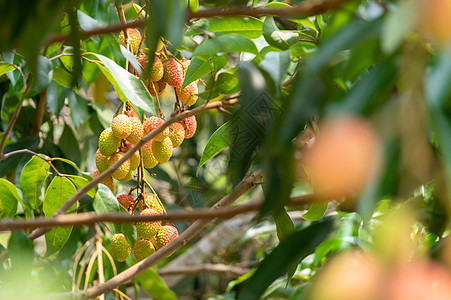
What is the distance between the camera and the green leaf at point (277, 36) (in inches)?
27.0

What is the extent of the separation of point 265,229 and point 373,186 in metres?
1.38

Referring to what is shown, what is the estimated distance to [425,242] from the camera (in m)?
0.89

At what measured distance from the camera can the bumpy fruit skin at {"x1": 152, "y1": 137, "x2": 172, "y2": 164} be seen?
84 cm

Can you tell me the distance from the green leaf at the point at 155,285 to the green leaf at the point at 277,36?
0.50m

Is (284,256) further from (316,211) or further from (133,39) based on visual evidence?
(133,39)

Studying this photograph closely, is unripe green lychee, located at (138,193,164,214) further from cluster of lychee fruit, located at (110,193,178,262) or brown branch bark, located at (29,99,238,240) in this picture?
brown branch bark, located at (29,99,238,240)

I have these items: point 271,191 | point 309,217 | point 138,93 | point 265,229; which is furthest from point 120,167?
point 265,229

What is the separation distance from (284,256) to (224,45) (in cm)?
25

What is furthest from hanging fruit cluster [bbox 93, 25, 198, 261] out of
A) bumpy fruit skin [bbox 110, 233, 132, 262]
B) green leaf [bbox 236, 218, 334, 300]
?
green leaf [bbox 236, 218, 334, 300]

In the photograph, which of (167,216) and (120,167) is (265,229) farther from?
(167,216)

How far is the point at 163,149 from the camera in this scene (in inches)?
33.0

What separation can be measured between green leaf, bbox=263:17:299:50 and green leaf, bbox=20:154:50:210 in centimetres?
39

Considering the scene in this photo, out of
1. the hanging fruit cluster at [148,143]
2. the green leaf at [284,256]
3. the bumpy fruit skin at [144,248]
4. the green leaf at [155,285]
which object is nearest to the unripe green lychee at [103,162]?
the hanging fruit cluster at [148,143]

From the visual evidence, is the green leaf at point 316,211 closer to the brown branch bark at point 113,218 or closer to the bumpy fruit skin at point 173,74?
the bumpy fruit skin at point 173,74
